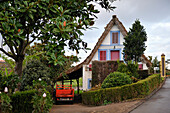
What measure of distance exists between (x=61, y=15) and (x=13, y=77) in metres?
5.60

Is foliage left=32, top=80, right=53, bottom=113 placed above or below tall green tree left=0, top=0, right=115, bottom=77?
below

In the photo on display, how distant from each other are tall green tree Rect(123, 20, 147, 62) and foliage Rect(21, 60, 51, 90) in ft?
28.2

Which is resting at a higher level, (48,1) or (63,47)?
(48,1)

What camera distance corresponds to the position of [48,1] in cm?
721

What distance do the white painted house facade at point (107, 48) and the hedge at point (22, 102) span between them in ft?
51.6

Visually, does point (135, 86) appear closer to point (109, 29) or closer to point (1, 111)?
point (1, 111)

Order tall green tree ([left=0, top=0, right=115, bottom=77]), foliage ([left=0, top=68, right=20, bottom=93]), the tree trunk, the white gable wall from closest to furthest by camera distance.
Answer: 1. tall green tree ([left=0, top=0, right=115, bottom=77])
2. the tree trunk
3. foliage ([left=0, top=68, right=20, bottom=93])
4. the white gable wall

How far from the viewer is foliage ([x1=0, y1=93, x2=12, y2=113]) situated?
9.41 m

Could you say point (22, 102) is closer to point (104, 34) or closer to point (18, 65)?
point (18, 65)

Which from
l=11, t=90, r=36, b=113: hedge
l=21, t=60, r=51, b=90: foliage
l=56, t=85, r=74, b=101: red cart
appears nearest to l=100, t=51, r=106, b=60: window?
l=56, t=85, r=74, b=101: red cart

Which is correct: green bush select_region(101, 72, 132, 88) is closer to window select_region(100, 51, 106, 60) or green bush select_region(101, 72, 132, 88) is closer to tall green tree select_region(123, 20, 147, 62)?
tall green tree select_region(123, 20, 147, 62)

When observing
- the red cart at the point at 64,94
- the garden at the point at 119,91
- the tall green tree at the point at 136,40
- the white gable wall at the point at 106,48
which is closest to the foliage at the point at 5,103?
the garden at the point at 119,91

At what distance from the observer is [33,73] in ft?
63.3

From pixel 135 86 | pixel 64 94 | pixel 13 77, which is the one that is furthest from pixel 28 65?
pixel 135 86
